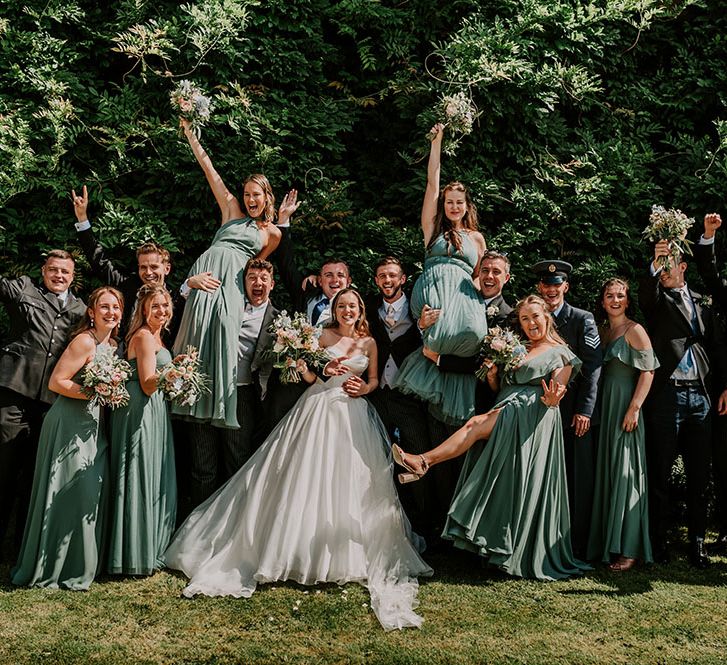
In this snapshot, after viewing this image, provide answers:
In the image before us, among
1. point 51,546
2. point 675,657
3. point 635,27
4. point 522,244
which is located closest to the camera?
point 675,657

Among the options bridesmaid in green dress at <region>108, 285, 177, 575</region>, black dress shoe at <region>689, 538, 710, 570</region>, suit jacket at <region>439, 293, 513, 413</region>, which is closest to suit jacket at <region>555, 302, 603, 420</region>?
suit jacket at <region>439, 293, 513, 413</region>

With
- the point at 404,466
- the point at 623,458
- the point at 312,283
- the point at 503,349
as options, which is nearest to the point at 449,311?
the point at 503,349

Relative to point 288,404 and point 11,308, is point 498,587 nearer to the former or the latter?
point 288,404

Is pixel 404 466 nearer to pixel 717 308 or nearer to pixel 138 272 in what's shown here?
pixel 138 272

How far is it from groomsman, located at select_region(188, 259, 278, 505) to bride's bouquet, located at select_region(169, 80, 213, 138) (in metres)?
1.32

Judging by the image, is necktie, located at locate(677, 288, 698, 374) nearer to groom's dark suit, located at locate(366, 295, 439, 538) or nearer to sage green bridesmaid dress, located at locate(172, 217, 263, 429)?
groom's dark suit, located at locate(366, 295, 439, 538)

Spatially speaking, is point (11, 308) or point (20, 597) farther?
point (11, 308)

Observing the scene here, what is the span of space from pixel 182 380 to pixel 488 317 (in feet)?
7.71

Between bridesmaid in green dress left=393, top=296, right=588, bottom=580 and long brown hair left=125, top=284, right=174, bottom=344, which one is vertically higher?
long brown hair left=125, top=284, right=174, bottom=344

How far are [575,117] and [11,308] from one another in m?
5.65

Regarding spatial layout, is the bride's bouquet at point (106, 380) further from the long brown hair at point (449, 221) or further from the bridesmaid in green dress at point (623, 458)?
the bridesmaid in green dress at point (623, 458)

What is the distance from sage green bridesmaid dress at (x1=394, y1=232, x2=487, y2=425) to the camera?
5867 millimetres

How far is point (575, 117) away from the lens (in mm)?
8109

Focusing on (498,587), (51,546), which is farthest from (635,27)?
(51,546)
